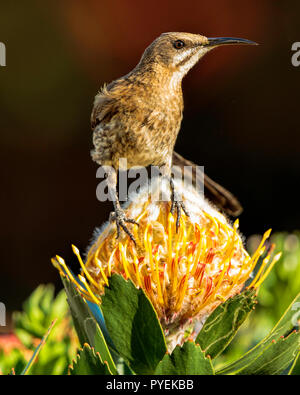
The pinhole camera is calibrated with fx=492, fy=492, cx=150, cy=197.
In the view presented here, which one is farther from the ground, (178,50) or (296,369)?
(178,50)

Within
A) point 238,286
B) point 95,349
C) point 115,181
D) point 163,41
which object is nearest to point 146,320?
point 95,349

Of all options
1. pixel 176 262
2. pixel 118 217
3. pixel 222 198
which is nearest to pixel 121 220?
pixel 118 217

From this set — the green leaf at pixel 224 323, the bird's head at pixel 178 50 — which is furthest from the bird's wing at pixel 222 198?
the green leaf at pixel 224 323

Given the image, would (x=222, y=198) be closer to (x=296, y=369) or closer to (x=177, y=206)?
(x=177, y=206)

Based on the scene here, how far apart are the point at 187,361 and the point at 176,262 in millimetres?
149

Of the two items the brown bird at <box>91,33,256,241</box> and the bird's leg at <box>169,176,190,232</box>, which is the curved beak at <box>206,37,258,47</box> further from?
the bird's leg at <box>169,176,190,232</box>

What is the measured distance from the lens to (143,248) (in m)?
0.74

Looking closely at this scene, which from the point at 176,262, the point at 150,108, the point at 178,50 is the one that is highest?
the point at 178,50

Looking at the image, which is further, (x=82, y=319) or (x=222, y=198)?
(x=222, y=198)

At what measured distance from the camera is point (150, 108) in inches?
36.6

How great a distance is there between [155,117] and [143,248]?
30 cm

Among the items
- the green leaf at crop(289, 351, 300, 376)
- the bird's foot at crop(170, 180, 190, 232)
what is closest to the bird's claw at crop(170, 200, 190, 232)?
the bird's foot at crop(170, 180, 190, 232)

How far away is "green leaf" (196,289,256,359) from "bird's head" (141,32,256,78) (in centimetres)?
50
